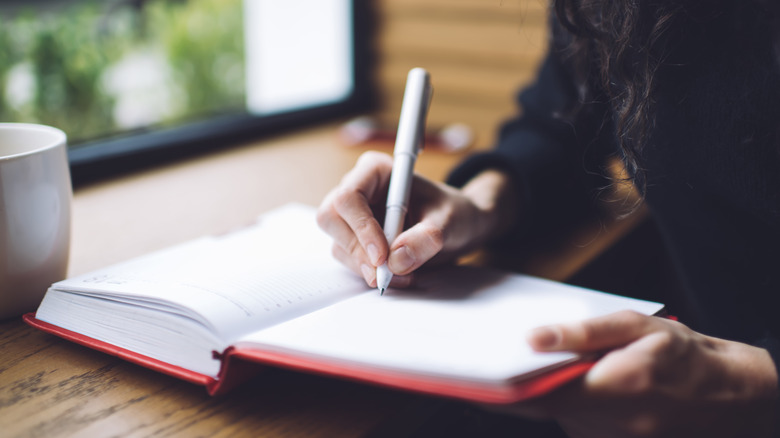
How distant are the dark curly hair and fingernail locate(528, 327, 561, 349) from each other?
0.77 ft

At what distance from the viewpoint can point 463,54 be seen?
1394mm

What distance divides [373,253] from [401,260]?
3 centimetres

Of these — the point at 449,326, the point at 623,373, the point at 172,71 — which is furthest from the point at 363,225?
the point at 172,71

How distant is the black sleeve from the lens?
31.4 inches

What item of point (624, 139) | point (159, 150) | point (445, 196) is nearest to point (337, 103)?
Result: point (159, 150)

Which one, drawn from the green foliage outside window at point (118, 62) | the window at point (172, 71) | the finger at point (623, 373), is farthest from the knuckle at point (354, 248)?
the green foliage outside window at point (118, 62)

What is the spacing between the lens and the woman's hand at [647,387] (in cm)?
41

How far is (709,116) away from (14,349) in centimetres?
65

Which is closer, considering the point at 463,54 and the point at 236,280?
the point at 236,280

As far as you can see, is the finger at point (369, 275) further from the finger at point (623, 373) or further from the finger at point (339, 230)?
the finger at point (623, 373)

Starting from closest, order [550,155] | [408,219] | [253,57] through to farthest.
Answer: [408,219] → [550,155] → [253,57]

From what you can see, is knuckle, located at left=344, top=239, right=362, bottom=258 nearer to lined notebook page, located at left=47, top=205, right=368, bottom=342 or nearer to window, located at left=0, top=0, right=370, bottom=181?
lined notebook page, located at left=47, top=205, right=368, bottom=342

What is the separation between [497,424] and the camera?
791 mm

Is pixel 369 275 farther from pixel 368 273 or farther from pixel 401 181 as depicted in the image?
pixel 401 181
